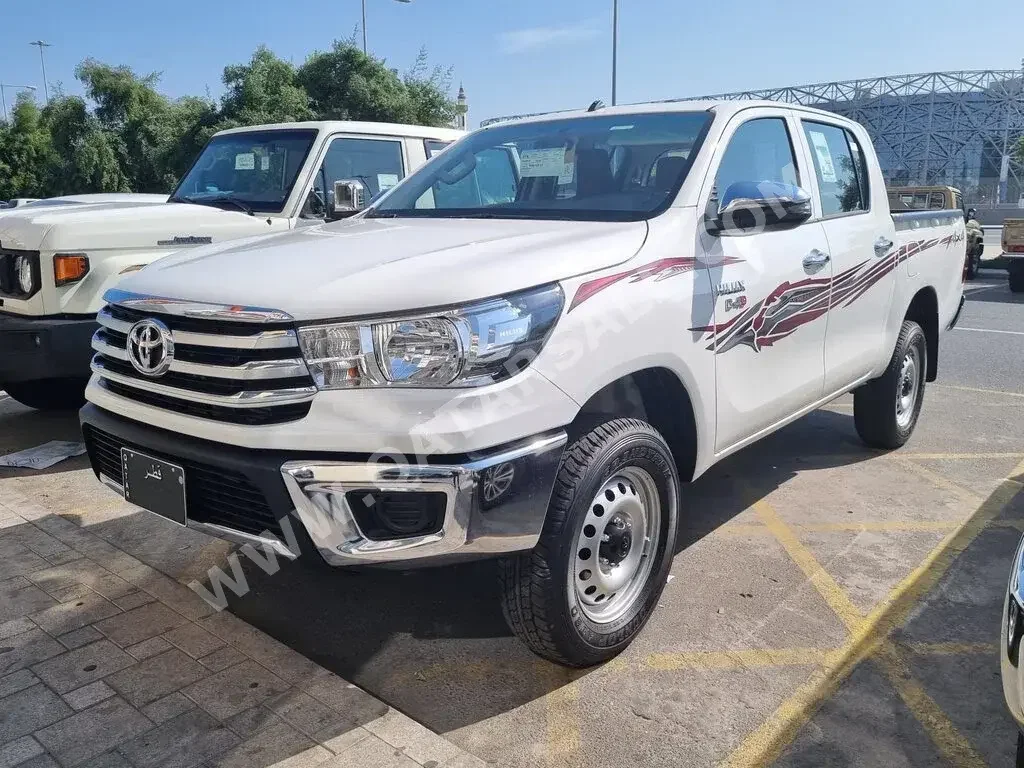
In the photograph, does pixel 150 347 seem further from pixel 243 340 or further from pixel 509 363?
pixel 509 363

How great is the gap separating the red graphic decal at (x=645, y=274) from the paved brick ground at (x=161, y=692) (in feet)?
4.62

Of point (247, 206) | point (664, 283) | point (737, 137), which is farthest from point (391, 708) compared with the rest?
point (247, 206)

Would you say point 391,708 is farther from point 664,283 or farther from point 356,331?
point 664,283

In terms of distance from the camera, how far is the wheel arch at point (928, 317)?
213 inches

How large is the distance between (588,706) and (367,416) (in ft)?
4.00

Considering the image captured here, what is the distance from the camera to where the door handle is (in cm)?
388

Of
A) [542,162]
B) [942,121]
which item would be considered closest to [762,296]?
[542,162]

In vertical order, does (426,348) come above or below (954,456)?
above

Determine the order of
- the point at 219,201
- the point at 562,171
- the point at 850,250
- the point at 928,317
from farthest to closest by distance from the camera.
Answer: the point at 219,201 < the point at 928,317 < the point at 850,250 < the point at 562,171

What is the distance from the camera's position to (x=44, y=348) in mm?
4754

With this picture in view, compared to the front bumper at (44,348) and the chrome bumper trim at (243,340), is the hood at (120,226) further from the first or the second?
the chrome bumper trim at (243,340)

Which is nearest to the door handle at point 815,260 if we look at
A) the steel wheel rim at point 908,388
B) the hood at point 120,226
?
the steel wheel rim at point 908,388

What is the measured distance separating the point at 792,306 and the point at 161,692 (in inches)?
114

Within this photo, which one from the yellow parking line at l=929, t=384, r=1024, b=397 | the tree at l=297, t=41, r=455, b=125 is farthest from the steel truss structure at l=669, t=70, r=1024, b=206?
the yellow parking line at l=929, t=384, r=1024, b=397
